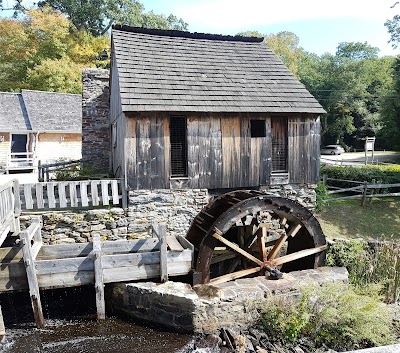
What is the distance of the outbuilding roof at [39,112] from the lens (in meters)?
19.1

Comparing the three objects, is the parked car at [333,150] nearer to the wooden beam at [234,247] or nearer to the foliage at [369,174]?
the foliage at [369,174]

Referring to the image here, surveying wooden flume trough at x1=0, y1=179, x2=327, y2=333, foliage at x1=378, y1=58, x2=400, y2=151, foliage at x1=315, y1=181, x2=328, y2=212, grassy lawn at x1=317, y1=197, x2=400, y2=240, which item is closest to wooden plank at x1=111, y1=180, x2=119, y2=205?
wooden flume trough at x1=0, y1=179, x2=327, y2=333

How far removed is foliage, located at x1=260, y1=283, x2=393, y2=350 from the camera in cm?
570

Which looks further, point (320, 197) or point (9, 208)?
point (320, 197)

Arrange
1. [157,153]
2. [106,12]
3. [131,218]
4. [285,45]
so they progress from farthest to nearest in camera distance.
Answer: [285,45] < [106,12] < [157,153] < [131,218]

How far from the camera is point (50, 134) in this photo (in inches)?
799

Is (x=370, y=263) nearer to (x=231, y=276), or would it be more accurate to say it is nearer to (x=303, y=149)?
(x=231, y=276)

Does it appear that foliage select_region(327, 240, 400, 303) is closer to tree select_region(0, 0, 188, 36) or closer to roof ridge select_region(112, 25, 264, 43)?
roof ridge select_region(112, 25, 264, 43)

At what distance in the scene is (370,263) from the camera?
7695 millimetres

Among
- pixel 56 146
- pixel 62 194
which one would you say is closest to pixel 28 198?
pixel 62 194

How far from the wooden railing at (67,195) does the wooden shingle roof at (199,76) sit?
2.08m

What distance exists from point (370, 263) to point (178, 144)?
5.43m

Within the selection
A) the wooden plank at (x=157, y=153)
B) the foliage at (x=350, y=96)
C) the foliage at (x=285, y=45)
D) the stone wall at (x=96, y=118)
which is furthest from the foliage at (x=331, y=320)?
the foliage at (x=285, y=45)

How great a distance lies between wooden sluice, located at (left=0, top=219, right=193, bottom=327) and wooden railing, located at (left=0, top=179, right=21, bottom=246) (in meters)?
0.48
